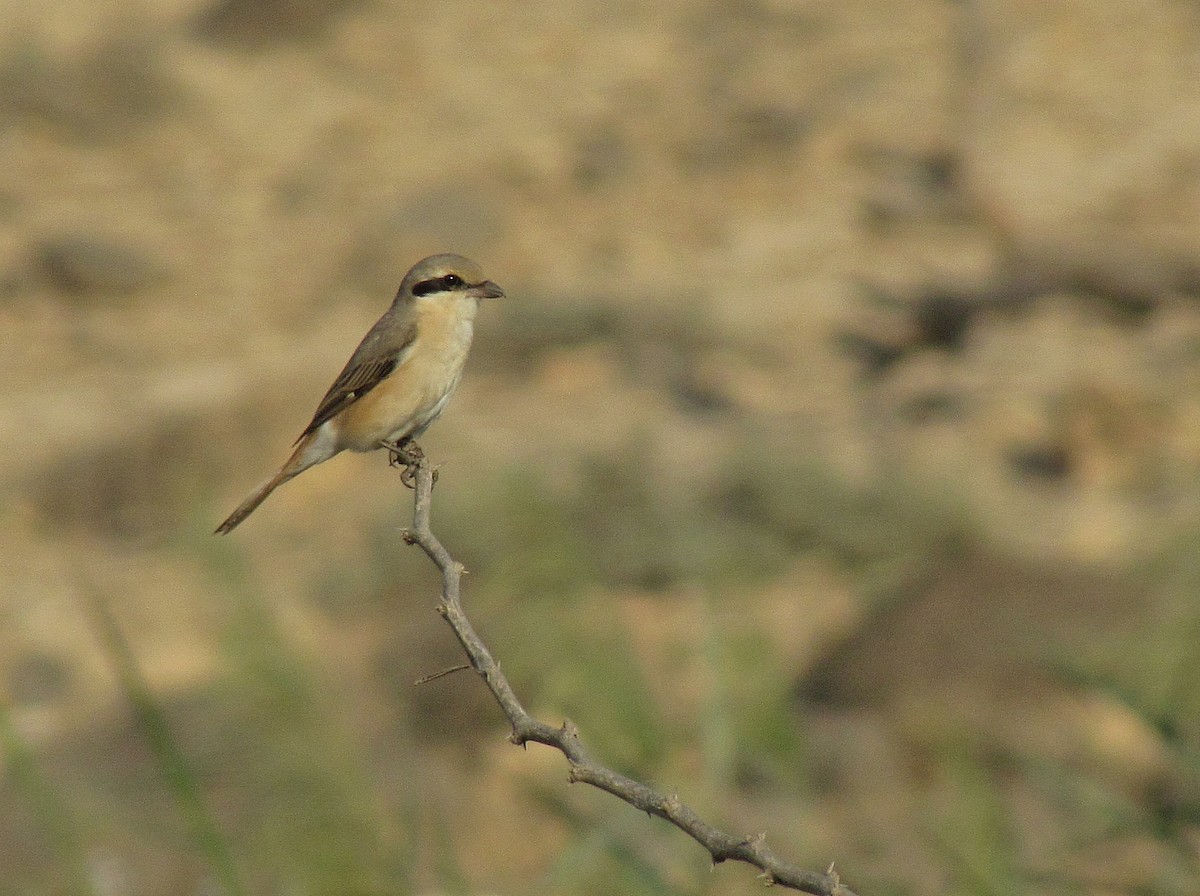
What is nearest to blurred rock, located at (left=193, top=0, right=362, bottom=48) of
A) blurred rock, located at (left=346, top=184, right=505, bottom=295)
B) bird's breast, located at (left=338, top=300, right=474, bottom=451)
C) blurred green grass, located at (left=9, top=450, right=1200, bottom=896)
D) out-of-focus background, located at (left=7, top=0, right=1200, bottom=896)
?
out-of-focus background, located at (left=7, top=0, right=1200, bottom=896)

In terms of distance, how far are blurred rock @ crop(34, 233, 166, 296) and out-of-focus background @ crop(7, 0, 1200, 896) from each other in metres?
0.04

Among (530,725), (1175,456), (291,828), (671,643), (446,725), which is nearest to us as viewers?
(530,725)

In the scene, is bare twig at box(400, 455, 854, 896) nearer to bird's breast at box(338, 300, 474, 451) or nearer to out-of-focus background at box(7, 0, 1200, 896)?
out-of-focus background at box(7, 0, 1200, 896)

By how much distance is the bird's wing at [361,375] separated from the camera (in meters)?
4.28

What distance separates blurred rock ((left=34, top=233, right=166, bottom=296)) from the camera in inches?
673

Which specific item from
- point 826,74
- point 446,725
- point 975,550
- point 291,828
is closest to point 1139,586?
point 975,550

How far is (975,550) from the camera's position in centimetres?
1081

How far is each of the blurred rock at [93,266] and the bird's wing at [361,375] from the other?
44.2ft

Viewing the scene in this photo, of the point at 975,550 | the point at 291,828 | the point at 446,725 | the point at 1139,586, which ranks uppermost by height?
the point at 291,828

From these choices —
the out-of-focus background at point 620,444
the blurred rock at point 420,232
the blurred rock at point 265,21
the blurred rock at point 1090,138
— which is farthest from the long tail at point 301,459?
the blurred rock at point 265,21

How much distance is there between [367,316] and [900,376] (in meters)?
5.16

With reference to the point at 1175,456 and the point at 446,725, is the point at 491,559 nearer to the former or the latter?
the point at 446,725

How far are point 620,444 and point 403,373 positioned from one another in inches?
336

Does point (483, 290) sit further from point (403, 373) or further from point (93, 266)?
point (93, 266)
